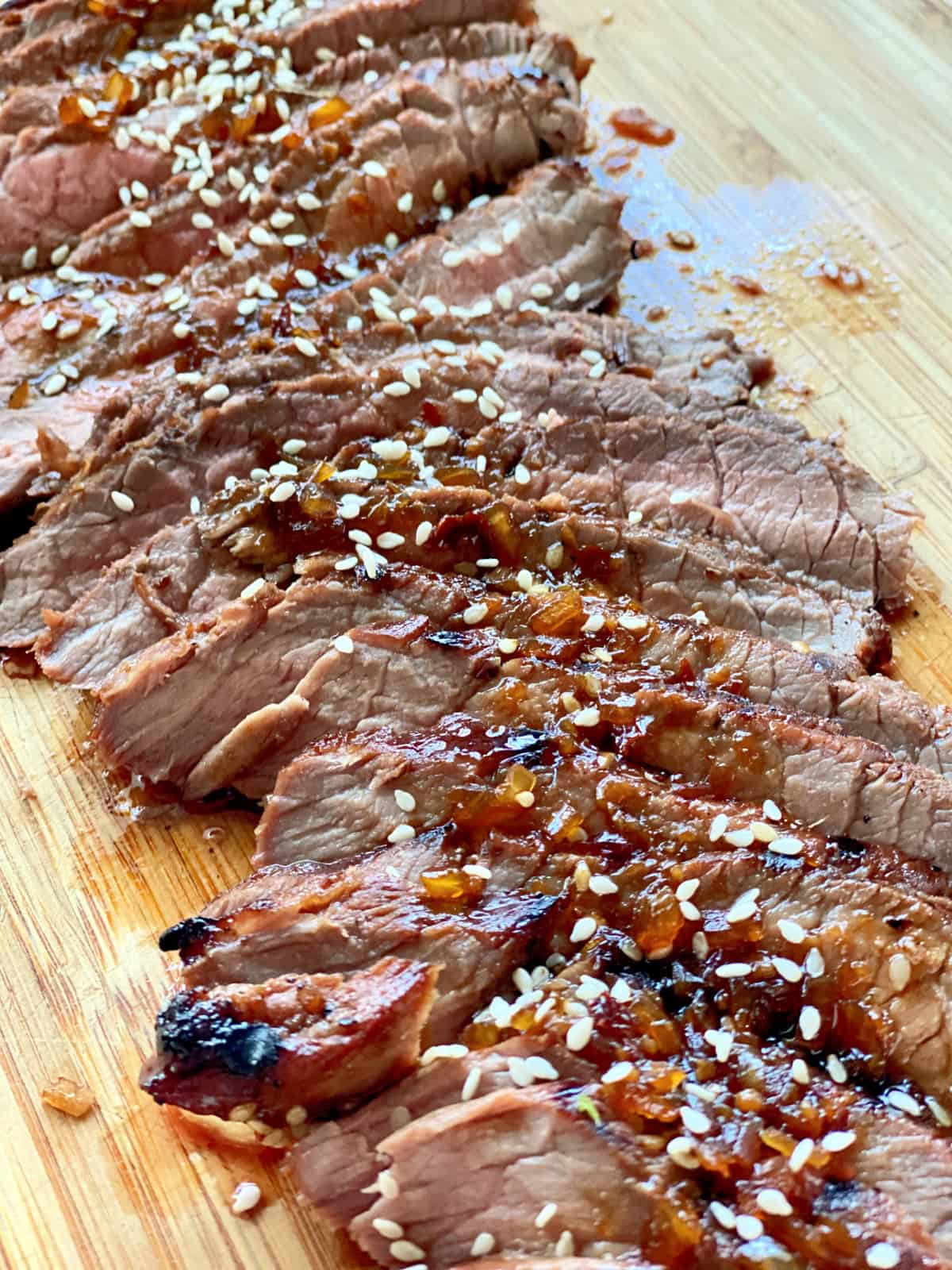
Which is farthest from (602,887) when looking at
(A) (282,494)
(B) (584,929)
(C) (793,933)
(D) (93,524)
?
(D) (93,524)

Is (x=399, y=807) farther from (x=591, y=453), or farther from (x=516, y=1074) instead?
(x=591, y=453)

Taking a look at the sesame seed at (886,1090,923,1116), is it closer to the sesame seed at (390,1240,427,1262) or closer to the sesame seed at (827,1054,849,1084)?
the sesame seed at (827,1054,849,1084)

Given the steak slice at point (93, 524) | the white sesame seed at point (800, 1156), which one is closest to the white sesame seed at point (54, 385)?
the steak slice at point (93, 524)

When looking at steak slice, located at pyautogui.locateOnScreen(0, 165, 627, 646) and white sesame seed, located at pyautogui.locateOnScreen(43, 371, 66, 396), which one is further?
white sesame seed, located at pyautogui.locateOnScreen(43, 371, 66, 396)

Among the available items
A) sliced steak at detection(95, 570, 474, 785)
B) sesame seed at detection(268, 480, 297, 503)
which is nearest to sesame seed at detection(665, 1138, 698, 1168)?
sliced steak at detection(95, 570, 474, 785)

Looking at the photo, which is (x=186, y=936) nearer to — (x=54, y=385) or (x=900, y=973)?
(x=900, y=973)

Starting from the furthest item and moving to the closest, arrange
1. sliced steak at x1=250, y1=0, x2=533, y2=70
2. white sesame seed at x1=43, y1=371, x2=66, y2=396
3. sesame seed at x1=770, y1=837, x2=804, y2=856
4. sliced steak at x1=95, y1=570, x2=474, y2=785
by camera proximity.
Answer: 1. sliced steak at x1=250, y1=0, x2=533, y2=70
2. white sesame seed at x1=43, y1=371, x2=66, y2=396
3. sliced steak at x1=95, y1=570, x2=474, y2=785
4. sesame seed at x1=770, y1=837, x2=804, y2=856
